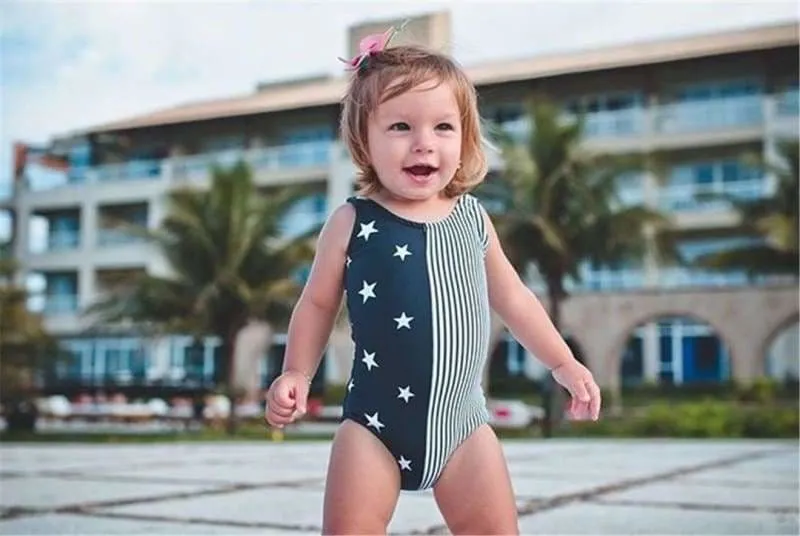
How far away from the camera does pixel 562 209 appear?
698 inches

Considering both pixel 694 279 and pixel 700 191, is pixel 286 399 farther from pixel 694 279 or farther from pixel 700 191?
pixel 700 191

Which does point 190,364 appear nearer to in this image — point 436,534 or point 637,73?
point 637,73

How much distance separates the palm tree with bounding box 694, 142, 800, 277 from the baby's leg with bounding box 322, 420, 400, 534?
671 inches

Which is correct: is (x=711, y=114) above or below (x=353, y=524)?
above

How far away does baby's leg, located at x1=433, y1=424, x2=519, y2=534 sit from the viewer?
5.60 ft

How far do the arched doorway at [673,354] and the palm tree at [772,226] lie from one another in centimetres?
754

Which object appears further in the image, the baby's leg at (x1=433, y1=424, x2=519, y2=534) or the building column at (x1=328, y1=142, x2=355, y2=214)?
the building column at (x1=328, y1=142, x2=355, y2=214)

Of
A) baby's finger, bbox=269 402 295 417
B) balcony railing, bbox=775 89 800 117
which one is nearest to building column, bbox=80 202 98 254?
balcony railing, bbox=775 89 800 117

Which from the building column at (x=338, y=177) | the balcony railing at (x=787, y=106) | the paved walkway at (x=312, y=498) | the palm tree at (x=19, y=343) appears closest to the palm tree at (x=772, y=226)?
the balcony railing at (x=787, y=106)

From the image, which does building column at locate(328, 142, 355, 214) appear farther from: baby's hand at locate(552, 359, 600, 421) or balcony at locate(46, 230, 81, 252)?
baby's hand at locate(552, 359, 600, 421)

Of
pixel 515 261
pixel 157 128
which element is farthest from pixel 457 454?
pixel 157 128

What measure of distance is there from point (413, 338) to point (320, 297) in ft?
0.60

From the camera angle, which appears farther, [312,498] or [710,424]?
[710,424]

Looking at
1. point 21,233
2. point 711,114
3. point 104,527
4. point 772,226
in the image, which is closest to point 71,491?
point 104,527
